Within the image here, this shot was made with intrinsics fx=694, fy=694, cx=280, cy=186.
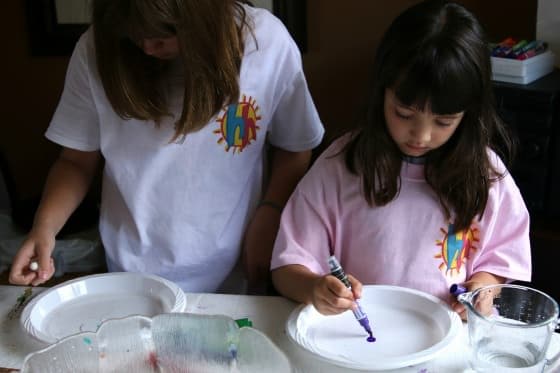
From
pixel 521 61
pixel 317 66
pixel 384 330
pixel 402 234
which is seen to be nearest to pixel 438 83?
pixel 402 234

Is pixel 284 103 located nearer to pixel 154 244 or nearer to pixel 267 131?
pixel 267 131

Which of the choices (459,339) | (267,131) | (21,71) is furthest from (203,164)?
(21,71)

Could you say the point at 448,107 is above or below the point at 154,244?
above

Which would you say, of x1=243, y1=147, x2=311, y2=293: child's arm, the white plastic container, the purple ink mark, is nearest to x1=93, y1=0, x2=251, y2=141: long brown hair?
x1=243, y1=147, x2=311, y2=293: child's arm

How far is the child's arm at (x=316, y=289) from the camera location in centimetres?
112

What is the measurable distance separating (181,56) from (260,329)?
0.52 m

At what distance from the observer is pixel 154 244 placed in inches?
57.7

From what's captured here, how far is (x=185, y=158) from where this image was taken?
1.42m

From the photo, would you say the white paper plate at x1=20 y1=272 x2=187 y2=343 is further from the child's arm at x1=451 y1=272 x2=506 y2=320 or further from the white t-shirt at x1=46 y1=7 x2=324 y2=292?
the child's arm at x1=451 y1=272 x2=506 y2=320

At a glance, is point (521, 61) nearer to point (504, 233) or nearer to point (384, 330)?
point (504, 233)

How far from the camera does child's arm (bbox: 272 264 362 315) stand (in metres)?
1.12

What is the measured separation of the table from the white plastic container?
105 centimetres

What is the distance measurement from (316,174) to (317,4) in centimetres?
120

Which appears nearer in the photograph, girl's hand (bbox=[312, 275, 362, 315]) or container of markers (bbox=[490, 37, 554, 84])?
girl's hand (bbox=[312, 275, 362, 315])
